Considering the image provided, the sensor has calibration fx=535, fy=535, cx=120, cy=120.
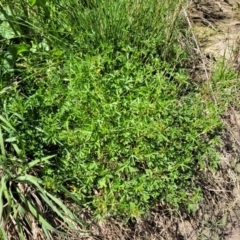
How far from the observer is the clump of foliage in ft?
8.52

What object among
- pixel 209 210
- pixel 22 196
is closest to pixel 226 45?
pixel 209 210

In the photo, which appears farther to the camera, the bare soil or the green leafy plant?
the bare soil

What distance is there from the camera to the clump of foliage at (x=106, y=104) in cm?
260

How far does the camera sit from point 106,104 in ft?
8.46

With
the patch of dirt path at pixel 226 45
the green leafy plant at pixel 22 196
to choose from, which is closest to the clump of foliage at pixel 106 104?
the green leafy plant at pixel 22 196

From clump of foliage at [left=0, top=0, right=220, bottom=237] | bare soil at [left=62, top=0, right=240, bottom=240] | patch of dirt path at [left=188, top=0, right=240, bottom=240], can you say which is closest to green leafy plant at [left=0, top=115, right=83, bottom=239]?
clump of foliage at [left=0, top=0, right=220, bottom=237]

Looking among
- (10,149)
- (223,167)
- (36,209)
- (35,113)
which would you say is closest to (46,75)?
(35,113)

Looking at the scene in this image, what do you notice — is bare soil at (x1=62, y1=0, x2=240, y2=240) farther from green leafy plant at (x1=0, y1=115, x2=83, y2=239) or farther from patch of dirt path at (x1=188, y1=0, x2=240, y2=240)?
green leafy plant at (x1=0, y1=115, x2=83, y2=239)

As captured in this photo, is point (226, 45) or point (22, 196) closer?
point (22, 196)

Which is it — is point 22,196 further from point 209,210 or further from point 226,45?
point 226,45

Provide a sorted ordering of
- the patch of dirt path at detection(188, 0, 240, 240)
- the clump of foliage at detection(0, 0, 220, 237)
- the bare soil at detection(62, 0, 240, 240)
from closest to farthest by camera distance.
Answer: the clump of foliage at detection(0, 0, 220, 237) → the bare soil at detection(62, 0, 240, 240) → the patch of dirt path at detection(188, 0, 240, 240)

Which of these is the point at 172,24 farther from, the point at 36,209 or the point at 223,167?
the point at 36,209

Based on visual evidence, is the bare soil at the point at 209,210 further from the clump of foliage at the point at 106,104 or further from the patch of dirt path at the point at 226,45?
the clump of foliage at the point at 106,104

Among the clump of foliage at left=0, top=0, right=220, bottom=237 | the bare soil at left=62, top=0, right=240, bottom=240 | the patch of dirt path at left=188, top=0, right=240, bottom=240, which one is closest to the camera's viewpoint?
the clump of foliage at left=0, top=0, right=220, bottom=237
